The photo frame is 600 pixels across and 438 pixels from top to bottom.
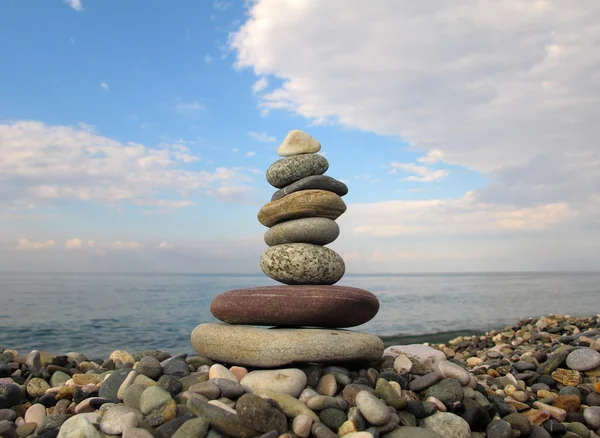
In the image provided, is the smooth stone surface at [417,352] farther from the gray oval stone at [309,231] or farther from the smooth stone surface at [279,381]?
the smooth stone surface at [279,381]

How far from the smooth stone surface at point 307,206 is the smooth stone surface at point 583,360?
5274 mm

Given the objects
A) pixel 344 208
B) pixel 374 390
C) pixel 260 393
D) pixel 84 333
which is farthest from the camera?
pixel 84 333

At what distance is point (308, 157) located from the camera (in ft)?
28.8

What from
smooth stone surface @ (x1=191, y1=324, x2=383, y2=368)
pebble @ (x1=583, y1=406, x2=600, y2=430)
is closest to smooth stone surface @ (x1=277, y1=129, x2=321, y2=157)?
smooth stone surface @ (x1=191, y1=324, x2=383, y2=368)

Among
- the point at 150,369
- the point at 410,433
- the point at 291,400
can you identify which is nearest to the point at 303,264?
the point at 291,400

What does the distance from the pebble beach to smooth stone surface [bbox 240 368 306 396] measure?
14 mm

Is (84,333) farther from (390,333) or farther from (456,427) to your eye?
(456,427)

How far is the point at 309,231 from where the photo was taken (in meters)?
8.36

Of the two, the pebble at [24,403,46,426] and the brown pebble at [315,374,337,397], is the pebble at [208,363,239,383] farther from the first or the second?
the pebble at [24,403,46,426]

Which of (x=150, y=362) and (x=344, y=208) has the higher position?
(x=344, y=208)

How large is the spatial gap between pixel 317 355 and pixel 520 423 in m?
2.92

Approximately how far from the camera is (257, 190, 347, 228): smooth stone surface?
330 inches

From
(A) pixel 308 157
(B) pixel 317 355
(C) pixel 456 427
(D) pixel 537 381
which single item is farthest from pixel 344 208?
(D) pixel 537 381

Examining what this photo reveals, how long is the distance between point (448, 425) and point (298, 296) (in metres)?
2.72
